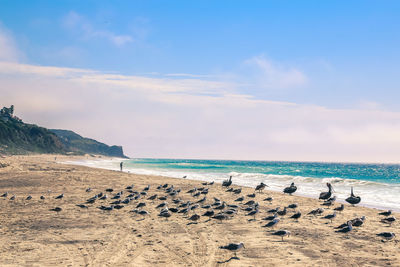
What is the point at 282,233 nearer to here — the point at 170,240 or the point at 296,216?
the point at 296,216

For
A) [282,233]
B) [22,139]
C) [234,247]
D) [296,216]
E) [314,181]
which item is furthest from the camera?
[22,139]

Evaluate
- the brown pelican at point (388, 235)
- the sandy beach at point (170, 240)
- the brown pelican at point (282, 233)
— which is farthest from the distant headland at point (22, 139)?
the brown pelican at point (388, 235)

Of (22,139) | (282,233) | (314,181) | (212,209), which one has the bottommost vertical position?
(314,181)

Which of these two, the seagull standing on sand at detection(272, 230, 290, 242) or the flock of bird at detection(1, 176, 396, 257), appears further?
the flock of bird at detection(1, 176, 396, 257)

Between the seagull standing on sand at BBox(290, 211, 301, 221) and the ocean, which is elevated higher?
the seagull standing on sand at BBox(290, 211, 301, 221)

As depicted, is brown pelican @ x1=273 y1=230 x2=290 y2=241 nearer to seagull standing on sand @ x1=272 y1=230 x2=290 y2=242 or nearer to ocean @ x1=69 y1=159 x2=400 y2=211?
seagull standing on sand @ x1=272 y1=230 x2=290 y2=242

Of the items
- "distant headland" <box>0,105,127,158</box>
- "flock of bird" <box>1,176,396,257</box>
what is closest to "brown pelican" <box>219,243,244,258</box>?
"flock of bird" <box>1,176,396,257</box>

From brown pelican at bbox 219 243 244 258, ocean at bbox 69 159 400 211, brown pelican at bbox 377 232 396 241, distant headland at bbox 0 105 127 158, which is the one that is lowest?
ocean at bbox 69 159 400 211

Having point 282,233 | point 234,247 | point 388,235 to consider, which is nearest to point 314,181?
point 388,235

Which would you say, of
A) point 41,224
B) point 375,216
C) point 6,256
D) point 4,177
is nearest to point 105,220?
point 41,224

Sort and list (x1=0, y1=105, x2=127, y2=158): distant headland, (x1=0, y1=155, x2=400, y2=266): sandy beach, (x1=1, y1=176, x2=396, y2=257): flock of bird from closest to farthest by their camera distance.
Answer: (x1=0, y1=155, x2=400, y2=266): sandy beach
(x1=1, y1=176, x2=396, y2=257): flock of bird
(x1=0, y1=105, x2=127, y2=158): distant headland

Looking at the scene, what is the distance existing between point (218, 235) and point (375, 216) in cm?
1145

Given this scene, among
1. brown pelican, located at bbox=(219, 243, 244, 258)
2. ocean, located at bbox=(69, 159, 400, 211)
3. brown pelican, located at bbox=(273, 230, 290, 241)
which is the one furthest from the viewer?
ocean, located at bbox=(69, 159, 400, 211)

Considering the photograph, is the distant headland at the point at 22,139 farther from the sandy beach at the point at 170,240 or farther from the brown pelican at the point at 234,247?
the brown pelican at the point at 234,247
